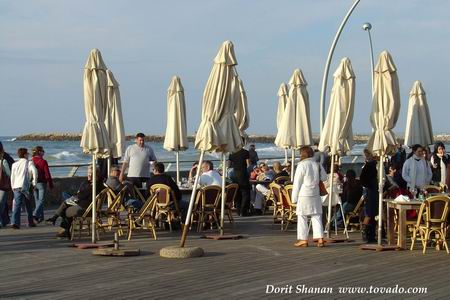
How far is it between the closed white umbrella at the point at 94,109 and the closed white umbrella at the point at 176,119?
5.16m

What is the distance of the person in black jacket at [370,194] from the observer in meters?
14.2

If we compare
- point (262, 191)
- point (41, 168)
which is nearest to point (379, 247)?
point (262, 191)

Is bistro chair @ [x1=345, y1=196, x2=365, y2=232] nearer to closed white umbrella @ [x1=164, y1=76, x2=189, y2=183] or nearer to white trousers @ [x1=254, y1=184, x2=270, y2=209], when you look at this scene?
white trousers @ [x1=254, y1=184, x2=270, y2=209]

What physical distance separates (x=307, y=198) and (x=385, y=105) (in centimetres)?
207

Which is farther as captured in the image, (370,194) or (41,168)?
(41,168)

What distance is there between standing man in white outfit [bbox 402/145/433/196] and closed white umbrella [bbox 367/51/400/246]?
10.1ft

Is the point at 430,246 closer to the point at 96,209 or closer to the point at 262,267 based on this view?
the point at 262,267

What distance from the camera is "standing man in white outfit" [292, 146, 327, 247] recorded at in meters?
13.7

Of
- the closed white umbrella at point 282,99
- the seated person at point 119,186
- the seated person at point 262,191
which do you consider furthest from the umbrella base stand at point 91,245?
the closed white umbrella at point 282,99

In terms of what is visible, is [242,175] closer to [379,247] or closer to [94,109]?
[94,109]

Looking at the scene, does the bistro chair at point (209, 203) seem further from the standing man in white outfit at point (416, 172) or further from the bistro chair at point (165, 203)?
the standing man in white outfit at point (416, 172)

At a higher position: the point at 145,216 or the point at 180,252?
the point at 145,216

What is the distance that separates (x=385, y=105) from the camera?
1361 cm

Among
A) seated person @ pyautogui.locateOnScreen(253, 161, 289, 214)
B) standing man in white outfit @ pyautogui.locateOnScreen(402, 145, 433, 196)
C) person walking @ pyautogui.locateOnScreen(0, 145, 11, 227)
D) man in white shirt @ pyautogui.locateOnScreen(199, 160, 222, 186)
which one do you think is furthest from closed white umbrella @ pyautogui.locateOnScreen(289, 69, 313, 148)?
person walking @ pyautogui.locateOnScreen(0, 145, 11, 227)
